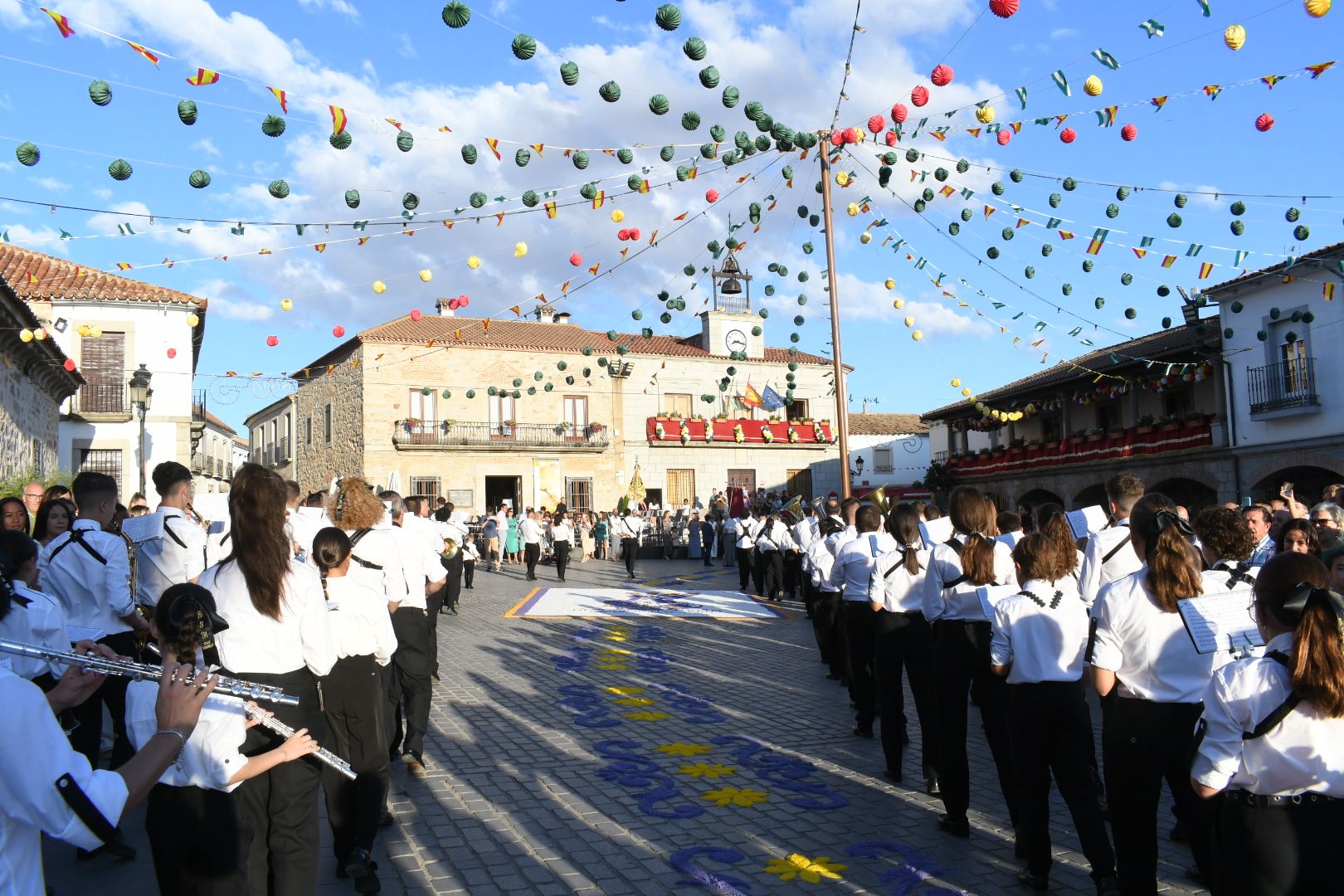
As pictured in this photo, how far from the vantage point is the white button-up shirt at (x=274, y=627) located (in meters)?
3.67

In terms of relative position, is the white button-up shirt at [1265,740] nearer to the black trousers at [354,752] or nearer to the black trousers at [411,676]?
the black trousers at [354,752]

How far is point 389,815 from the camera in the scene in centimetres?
574

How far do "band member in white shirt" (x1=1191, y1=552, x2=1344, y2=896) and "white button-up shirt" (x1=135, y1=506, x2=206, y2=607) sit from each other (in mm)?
5915

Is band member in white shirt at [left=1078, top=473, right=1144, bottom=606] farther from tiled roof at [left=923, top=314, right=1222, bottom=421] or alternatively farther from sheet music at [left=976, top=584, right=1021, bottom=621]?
tiled roof at [left=923, top=314, right=1222, bottom=421]

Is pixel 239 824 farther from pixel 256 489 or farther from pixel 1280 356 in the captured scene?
pixel 1280 356

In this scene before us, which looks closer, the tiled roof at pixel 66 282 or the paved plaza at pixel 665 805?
the paved plaza at pixel 665 805

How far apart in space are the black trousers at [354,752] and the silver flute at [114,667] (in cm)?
165

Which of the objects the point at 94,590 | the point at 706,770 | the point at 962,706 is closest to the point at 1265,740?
the point at 962,706

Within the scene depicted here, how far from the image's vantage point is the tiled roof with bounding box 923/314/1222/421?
2817 centimetres

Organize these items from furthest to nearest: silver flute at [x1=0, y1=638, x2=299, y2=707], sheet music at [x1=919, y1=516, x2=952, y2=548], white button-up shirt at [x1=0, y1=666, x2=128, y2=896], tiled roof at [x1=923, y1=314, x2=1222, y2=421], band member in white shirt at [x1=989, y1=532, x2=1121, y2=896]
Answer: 1. tiled roof at [x1=923, y1=314, x2=1222, y2=421]
2. sheet music at [x1=919, y1=516, x2=952, y2=548]
3. band member in white shirt at [x1=989, y1=532, x2=1121, y2=896]
4. silver flute at [x1=0, y1=638, x2=299, y2=707]
5. white button-up shirt at [x1=0, y1=666, x2=128, y2=896]

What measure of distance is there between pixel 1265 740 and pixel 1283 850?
319mm

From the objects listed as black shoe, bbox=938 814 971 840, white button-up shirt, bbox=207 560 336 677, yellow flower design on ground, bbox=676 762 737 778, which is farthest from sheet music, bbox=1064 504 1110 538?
white button-up shirt, bbox=207 560 336 677

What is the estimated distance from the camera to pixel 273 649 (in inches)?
146

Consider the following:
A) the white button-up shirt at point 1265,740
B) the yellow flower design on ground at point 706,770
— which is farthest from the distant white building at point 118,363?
the white button-up shirt at point 1265,740
